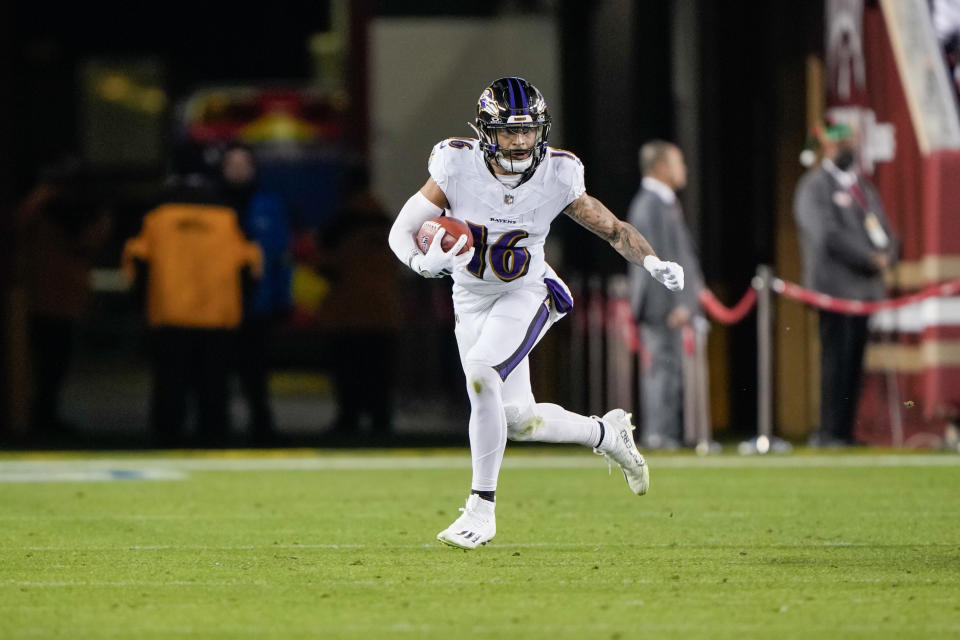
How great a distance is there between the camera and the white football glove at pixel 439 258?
718 cm

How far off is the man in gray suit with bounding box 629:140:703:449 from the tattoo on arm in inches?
173

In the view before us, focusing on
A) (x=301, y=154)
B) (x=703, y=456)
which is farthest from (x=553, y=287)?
(x=301, y=154)

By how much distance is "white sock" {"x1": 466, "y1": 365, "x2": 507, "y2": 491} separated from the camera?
7.48 meters

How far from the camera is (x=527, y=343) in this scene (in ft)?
25.1

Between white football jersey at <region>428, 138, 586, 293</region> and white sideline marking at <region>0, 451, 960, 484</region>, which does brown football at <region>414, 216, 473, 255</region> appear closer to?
white football jersey at <region>428, 138, 586, 293</region>

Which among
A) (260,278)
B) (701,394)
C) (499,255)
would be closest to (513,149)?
(499,255)

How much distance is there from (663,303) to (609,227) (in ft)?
15.5

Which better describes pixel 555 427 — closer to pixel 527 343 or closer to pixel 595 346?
pixel 527 343

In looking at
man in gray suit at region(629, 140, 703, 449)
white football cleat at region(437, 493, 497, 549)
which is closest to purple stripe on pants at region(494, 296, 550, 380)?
white football cleat at region(437, 493, 497, 549)

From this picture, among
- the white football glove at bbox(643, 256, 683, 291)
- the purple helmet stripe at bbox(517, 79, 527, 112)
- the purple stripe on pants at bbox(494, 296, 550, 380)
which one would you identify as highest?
the purple helmet stripe at bbox(517, 79, 527, 112)

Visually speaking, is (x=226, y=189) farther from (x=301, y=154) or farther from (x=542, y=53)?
(x=301, y=154)

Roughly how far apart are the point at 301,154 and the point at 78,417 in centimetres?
535

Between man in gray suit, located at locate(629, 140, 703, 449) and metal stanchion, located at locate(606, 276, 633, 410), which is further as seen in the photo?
metal stanchion, located at locate(606, 276, 633, 410)

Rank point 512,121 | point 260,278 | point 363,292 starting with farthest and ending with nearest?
point 363,292 → point 260,278 → point 512,121
